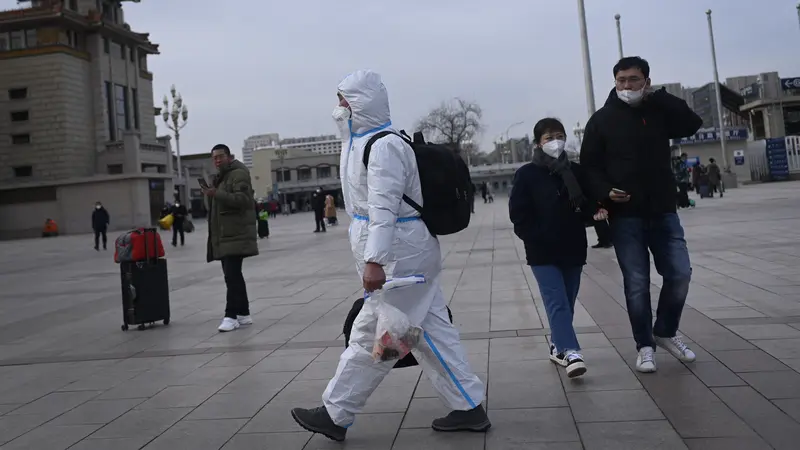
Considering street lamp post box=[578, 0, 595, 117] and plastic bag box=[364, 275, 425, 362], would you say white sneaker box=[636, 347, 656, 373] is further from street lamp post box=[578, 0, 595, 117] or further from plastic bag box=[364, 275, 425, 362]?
street lamp post box=[578, 0, 595, 117]

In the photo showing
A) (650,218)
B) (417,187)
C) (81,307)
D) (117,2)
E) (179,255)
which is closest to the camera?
(417,187)

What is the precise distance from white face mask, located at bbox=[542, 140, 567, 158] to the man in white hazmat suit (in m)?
1.33

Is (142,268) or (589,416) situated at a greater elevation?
(142,268)

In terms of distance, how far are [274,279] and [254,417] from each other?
8.47m

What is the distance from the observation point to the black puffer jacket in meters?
4.68

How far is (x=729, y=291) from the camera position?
779 cm

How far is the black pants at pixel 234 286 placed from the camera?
25.0 ft

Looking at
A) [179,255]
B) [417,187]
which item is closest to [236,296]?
[417,187]

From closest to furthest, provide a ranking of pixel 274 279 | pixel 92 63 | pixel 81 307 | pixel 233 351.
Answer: pixel 233 351 < pixel 81 307 < pixel 274 279 < pixel 92 63

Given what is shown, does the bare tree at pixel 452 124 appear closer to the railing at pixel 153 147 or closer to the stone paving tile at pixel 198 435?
the railing at pixel 153 147

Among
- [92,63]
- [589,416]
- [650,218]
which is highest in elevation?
[92,63]

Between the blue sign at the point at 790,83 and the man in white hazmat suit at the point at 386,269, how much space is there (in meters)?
63.7

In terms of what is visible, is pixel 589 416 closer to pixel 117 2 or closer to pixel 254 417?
pixel 254 417

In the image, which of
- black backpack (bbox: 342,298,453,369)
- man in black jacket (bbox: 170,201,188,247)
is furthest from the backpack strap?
man in black jacket (bbox: 170,201,188,247)
